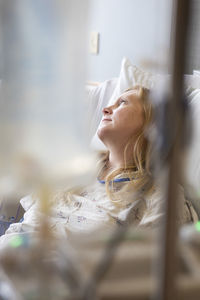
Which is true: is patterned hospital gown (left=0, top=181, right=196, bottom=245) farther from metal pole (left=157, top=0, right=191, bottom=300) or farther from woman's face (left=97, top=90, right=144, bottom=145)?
metal pole (left=157, top=0, right=191, bottom=300)

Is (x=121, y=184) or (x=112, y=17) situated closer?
(x=121, y=184)

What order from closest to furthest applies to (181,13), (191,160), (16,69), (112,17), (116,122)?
(181,13) < (16,69) < (191,160) < (116,122) < (112,17)

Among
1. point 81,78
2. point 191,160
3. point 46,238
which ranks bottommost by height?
point 191,160

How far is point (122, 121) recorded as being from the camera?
60.9 inches

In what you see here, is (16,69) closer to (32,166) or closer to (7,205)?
(32,166)

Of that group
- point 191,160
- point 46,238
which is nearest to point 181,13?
point 46,238

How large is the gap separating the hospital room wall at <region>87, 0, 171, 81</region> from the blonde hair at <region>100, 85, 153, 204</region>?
462 mm

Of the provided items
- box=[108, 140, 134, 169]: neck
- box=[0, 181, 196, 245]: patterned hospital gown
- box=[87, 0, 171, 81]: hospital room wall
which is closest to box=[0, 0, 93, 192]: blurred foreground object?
box=[0, 181, 196, 245]: patterned hospital gown

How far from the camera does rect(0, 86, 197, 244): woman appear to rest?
1.35 metres

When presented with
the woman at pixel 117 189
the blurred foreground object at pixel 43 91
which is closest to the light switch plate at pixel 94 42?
the woman at pixel 117 189

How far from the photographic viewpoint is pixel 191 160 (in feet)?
4.67

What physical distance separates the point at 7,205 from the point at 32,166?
1.25 metres

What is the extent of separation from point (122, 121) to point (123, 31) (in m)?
0.85

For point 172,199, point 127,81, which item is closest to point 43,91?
point 172,199
